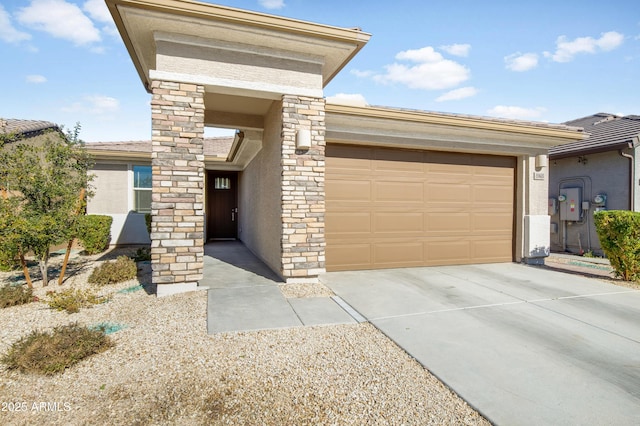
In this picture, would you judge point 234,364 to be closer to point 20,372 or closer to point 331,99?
point 20,372

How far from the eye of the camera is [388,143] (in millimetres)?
6852

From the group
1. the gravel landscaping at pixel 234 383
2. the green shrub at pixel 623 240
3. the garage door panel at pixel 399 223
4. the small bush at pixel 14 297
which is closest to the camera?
the gravel landscaping at pixel 234 383

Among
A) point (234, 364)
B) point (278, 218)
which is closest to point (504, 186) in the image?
point (278, 218)

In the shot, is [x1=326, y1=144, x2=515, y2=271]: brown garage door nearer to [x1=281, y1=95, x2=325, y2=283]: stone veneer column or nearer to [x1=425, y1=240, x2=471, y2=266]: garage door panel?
[x1=425, y1=240, x2=471, y2=266]: garage door panel

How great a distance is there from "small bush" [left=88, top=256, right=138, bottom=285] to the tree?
80 centimetres

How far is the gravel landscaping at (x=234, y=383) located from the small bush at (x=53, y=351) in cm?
7

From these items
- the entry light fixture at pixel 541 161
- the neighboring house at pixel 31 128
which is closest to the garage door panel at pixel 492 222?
the entry light fixture at pixel 541 161

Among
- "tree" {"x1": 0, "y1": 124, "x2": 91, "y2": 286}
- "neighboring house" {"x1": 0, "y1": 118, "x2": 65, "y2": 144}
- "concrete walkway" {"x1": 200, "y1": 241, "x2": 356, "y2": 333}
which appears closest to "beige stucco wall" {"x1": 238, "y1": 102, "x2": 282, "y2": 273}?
"concrete walkway" {"x1": 200, "y1": 241, "x2": 356, "y2": 333}

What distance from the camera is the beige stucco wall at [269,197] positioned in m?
5.78

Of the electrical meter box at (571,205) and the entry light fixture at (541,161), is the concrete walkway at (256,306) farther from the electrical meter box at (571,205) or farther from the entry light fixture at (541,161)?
the electrical meter box at (571,205)

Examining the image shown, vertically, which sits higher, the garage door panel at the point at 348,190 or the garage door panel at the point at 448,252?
the garage door panel at the point at 348,190

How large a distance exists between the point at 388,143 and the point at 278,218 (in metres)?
2.87

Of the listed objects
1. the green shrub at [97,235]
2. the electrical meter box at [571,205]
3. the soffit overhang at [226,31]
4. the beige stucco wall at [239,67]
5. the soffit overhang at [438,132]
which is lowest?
the green shrub at [97,235]

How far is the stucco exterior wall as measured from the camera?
9.77 metres
